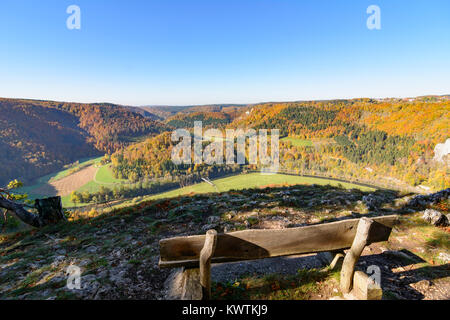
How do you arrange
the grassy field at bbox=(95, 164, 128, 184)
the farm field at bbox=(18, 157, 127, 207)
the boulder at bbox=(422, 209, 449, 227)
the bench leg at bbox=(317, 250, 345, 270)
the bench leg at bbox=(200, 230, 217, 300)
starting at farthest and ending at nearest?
the grassy field at bbox=(95, 164, 128, 184), the farm field at bbox=(18, 157, 127, 207), the boulder at bbox=(422, 209, 449, 227), the bench leg at bbox=(317, 250, 345, 270), the bench leg at bbox=(200, 230, 217, 300)

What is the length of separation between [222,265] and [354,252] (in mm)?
3611

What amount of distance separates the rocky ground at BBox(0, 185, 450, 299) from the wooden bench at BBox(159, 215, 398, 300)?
1.25 m

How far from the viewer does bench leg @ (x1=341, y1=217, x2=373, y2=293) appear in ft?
12.3

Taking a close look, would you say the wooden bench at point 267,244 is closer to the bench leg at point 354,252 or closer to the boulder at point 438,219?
the bench leg at point 354,252

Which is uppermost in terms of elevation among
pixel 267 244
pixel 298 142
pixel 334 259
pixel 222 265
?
pixel 298 142

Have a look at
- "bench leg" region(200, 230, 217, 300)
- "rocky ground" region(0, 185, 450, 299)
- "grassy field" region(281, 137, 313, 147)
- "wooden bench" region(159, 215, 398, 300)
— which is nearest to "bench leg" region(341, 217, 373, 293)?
"wooden bench" region(159, 215, 398, 300)

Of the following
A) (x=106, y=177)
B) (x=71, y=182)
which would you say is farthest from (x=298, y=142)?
(x=71, y=182)

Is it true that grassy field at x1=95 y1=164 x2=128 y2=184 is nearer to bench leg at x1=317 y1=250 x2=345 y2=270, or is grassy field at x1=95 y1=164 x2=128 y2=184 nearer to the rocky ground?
the rocky ground

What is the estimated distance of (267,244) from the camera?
3.70 meters

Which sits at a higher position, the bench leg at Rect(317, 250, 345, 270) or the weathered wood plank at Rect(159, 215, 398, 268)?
the weathered wood plank at Rect(159, 215, 398, 268)

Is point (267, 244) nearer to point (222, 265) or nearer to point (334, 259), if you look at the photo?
point (334, 259)

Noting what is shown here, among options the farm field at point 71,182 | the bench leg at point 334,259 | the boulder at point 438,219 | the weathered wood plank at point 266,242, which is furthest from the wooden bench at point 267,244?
the farm field at point 71,182
